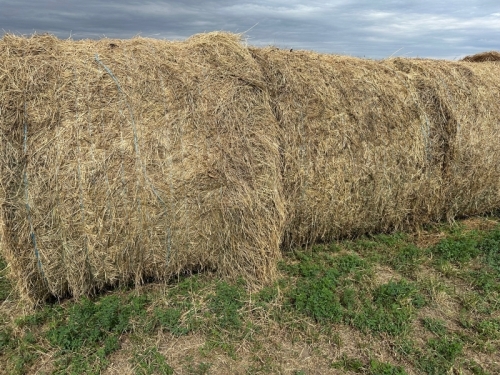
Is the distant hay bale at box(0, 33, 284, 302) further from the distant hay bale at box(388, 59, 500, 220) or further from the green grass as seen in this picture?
the distant hay bale at box(388, 59, 500, 220)

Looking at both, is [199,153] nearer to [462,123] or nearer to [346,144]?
[346,144]

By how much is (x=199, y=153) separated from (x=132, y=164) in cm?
64

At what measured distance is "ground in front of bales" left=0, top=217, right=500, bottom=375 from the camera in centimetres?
339

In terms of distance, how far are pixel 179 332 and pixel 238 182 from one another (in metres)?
1.50

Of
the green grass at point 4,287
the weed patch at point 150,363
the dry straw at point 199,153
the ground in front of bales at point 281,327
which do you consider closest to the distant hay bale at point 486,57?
the dry straw at point 199,153

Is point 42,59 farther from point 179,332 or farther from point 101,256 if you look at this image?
point 179,332

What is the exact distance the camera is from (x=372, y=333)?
3732 millimetres

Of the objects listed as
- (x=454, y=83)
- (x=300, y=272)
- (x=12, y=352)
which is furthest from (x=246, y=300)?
(x=454, y=83)

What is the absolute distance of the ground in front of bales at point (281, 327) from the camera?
3.39 m

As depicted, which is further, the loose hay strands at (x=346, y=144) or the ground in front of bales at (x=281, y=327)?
the loose hay strands at (x=346, y=144)

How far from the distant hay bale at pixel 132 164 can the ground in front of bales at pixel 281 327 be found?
1.00 feet

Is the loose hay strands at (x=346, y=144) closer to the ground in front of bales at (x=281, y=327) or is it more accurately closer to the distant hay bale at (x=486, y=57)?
the ground in front of bales at (x=281, y=327)

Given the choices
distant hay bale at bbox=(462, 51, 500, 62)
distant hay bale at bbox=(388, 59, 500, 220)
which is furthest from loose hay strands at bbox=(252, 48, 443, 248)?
distant hay bale at bbox=(462, 51, 500, 62)

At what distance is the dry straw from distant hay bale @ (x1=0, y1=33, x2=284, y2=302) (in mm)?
13
